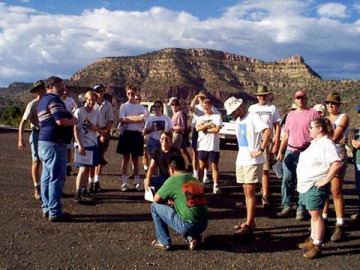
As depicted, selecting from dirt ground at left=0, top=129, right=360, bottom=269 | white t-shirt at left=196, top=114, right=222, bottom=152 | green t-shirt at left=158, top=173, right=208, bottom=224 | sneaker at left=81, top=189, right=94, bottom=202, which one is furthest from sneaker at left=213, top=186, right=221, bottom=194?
green t-shirt at left=158, top=173, right=208, bottom=224

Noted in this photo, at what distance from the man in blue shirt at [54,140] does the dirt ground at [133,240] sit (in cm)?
36

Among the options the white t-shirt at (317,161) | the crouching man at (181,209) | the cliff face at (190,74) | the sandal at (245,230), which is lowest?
the sandal at (245,230)

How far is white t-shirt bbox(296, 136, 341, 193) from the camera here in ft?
18.0

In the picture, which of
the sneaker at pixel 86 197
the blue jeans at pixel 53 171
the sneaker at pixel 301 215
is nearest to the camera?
the blue jeans at pixel 53 171

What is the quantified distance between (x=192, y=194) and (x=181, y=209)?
22cm

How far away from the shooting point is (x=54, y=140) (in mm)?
6648

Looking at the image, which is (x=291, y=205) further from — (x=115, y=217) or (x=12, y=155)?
(x=12, y=155)

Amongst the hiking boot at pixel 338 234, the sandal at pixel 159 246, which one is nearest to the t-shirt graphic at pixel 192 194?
the sandal at pixel 159 246

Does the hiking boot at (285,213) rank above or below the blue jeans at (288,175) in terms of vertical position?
below

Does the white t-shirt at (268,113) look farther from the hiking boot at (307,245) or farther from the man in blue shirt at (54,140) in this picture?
the man in blue shirt at (54,140)

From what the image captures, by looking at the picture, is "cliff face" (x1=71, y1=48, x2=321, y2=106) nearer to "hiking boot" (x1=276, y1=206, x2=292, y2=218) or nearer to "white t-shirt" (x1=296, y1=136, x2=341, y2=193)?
"hiking boot" (x1=276, y1=206, x2=292, y2=218)

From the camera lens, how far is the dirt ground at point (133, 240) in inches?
208

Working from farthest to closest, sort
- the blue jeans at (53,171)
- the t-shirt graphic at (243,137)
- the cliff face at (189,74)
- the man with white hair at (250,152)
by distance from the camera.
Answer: the cliff face at (189,74) < the blue jeans at (53,171) < the t-shirt graphic at (243,137) < the man with white hair at (250,152)

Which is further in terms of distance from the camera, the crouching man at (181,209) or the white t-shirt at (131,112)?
the white t-shirt at (131,112)
